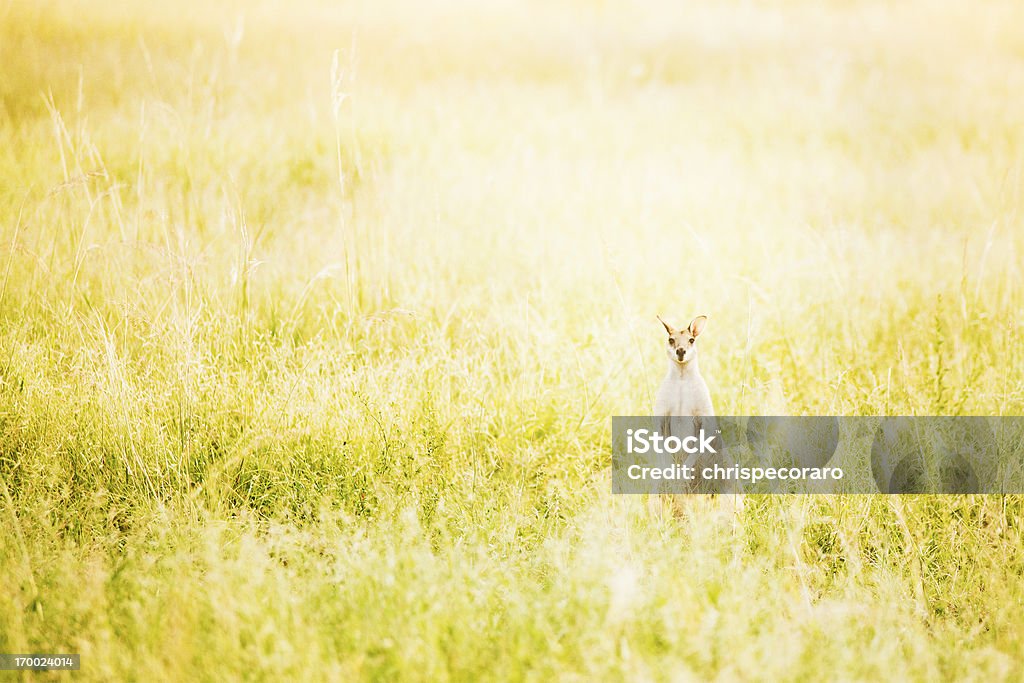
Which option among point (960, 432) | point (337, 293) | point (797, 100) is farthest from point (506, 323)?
point (797, 100)

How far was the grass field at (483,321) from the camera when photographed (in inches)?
91.6

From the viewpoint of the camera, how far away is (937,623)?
253 cm

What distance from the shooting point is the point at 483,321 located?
3832 mm

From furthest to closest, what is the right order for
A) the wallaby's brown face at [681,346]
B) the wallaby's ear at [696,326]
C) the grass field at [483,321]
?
1. the wallaby's ear at [696,326]
2. the wallaby's brown face at [681,346]
3. the grass field at [483,321]

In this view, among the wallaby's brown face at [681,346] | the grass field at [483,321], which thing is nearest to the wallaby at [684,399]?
the wallaby's brown face at [681,346]

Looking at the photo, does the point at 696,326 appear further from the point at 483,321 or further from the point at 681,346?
the point at 483,321

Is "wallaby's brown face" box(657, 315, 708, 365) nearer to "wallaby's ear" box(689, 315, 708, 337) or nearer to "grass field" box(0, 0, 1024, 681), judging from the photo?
"wallaby's ear" box(689, 315, 708, 337)

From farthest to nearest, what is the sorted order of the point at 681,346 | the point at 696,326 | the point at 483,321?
1. the point at 483,321
2. the point at 696,326
3. the point at 681,346

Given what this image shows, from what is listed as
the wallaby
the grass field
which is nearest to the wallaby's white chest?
the wallaby

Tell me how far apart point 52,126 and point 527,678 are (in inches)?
141

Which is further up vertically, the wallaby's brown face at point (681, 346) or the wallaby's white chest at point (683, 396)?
the wallaby's brown face at point (681, 346)

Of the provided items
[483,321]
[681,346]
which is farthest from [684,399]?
[483,321]

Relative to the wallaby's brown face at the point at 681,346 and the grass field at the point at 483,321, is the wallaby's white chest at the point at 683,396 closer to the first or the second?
the wallaby's brown face at the point at 681,346

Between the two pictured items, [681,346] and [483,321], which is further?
[483,321]
